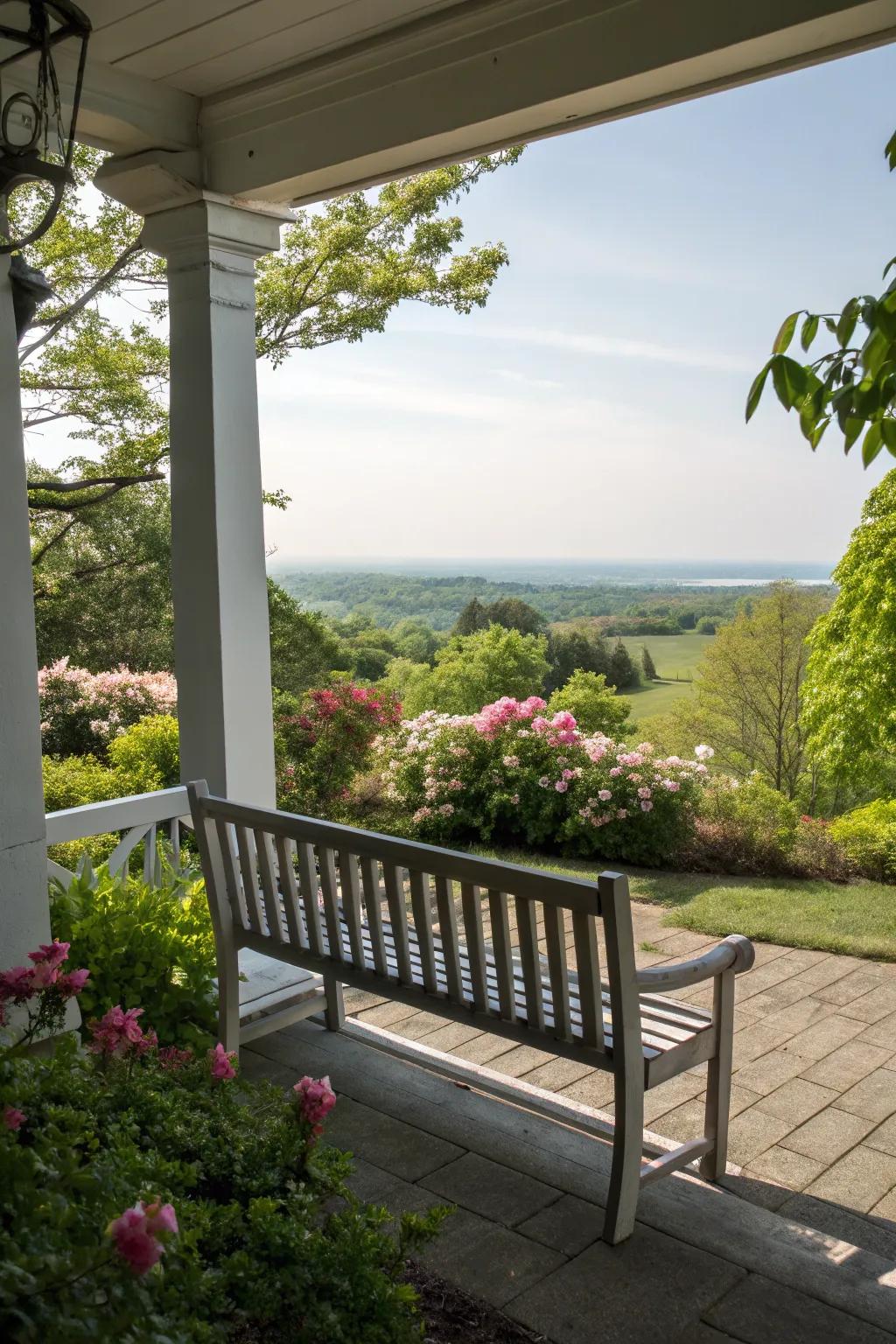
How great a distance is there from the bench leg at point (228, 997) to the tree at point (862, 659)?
278 inches

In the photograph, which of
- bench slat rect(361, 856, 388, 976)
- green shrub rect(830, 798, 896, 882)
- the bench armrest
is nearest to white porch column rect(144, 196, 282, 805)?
bench slat rect(361, 856, 388, 976)

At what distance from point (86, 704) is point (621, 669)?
244 inches

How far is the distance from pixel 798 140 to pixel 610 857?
14.0m

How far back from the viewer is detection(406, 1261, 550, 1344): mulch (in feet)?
6.02

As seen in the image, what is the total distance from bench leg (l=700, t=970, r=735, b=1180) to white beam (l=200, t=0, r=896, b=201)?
78.9 inches

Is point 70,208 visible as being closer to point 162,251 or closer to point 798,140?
point 162,251

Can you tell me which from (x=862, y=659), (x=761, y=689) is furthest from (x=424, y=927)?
(x=761, y=689)

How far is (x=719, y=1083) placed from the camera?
250 cm

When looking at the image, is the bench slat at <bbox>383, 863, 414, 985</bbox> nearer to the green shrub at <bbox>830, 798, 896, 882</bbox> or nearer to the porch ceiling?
the porch ceiling

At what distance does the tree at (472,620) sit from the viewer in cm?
1324

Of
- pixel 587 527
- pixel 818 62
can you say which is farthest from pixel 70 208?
pixel 587 527

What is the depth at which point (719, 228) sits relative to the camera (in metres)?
17.3

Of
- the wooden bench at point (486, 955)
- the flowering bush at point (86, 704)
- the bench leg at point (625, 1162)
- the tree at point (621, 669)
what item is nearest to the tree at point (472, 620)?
the tree at point (621, 669)

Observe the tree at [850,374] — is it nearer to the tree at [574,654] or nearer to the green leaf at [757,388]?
the green leaf at [757,388]
